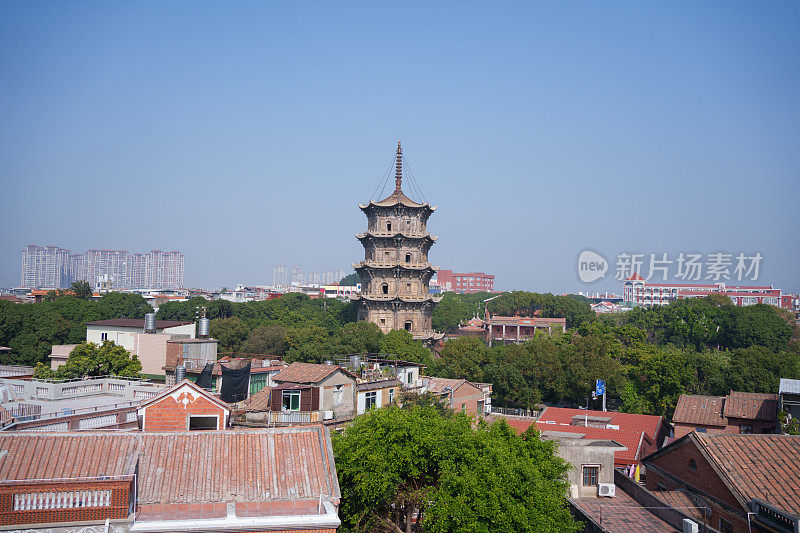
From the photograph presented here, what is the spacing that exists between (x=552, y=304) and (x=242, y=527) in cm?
8175

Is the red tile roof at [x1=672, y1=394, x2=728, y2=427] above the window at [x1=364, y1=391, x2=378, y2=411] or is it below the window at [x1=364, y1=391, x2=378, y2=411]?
A: below

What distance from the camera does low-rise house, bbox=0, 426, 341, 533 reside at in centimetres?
1030

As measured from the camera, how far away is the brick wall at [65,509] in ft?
33.2

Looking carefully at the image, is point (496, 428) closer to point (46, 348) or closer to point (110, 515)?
point (110, 515)

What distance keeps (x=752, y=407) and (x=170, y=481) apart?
78.3ft

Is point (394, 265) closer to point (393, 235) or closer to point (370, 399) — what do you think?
point (393, 235)

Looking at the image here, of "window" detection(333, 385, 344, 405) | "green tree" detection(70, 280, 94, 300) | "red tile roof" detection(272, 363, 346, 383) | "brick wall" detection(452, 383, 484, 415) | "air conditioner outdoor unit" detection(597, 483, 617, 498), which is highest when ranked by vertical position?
"green tree" detection(70, 280, 94, 300)

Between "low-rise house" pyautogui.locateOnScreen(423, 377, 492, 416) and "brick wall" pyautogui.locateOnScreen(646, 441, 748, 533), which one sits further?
"low-rise house" pyautogui.locateOnScreen(423, 377, 492, 416)

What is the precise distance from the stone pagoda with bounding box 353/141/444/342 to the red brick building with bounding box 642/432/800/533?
129ft

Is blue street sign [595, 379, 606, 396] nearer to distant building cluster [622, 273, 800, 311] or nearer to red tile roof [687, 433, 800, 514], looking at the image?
red tile roof [687, 433, 800, 514]

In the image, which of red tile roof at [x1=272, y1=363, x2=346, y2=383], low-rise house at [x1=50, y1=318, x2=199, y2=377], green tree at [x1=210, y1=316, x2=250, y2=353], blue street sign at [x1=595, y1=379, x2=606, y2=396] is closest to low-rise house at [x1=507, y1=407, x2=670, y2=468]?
blue street sign at [x1=595, y1=379, x2=606, y2=396]

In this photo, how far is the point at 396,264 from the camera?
5484 cm

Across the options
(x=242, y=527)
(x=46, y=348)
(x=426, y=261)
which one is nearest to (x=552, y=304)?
(x=426, y=261)

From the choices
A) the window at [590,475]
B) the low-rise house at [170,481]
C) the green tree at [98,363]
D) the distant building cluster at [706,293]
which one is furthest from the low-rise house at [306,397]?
the distant building cluster at [706,293]
